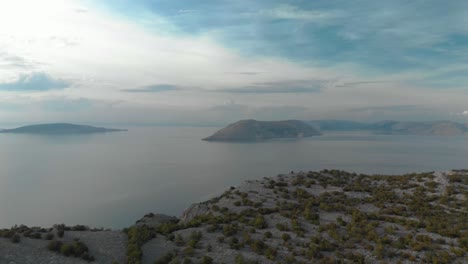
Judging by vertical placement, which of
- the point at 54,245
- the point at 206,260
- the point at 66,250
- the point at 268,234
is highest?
the point at 54,245

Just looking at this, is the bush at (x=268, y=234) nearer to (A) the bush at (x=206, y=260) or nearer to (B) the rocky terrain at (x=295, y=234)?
(B) the rocky terrain at (x=295, y=234)

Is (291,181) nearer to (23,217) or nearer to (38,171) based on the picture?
(23,217)

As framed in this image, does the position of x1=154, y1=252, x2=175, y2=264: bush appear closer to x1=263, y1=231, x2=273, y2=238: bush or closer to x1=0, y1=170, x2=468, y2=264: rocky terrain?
x1=0, y1=170, x2=468, y2=264: rocky terrain

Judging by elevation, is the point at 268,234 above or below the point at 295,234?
above

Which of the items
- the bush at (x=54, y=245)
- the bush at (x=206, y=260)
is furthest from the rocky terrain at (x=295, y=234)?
the bush at (x=54, y=245)

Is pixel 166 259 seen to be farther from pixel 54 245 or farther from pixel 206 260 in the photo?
pixel 54 245

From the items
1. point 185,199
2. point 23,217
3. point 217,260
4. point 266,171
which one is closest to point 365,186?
point 217,260

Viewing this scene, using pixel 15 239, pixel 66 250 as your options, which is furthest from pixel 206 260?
pixel 15 239

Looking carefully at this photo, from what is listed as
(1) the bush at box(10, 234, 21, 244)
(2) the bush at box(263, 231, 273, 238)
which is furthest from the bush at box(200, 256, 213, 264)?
(1) the bush at box(10, 234, 21, 244)
